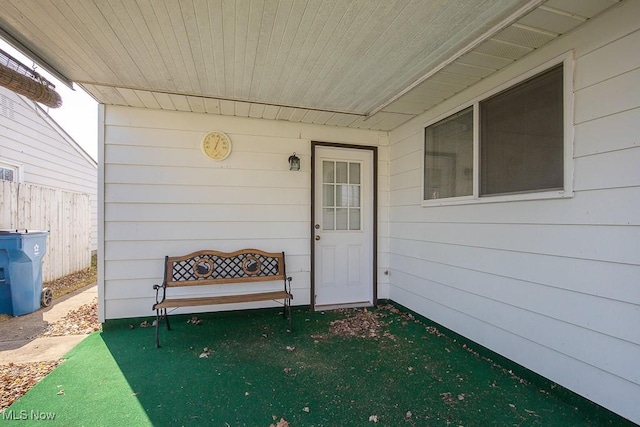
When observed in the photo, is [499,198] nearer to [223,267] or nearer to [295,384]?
[295,384]

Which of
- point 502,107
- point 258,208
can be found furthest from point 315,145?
point 502,107

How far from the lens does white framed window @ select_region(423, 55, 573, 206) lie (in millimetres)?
1990

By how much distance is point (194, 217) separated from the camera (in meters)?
3.39

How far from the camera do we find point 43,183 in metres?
5.83

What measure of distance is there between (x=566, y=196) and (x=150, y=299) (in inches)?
155

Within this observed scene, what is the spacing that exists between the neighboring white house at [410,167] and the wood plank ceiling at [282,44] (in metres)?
0.02

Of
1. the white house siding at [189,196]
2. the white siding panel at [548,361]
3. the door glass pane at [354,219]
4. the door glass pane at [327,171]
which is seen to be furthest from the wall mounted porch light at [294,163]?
the white siding panel at [548,361]

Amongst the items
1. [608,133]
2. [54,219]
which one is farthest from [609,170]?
[54,219]

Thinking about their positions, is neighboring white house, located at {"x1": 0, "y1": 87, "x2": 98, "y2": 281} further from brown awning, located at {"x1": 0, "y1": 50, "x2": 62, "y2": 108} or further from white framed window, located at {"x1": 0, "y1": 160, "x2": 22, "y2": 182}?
brown awning, located at {"x1": 0, "y1": 50, "x2": 62, "y2": 108}

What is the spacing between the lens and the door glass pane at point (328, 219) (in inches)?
153

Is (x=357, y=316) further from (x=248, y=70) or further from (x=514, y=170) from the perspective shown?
(x=248, y=70)

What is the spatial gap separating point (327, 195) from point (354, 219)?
51cm

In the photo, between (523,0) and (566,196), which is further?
(566,196)

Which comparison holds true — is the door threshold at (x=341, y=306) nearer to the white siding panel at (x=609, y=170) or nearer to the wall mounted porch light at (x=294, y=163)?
the wall mounted porch light at (x=294, y=163)
